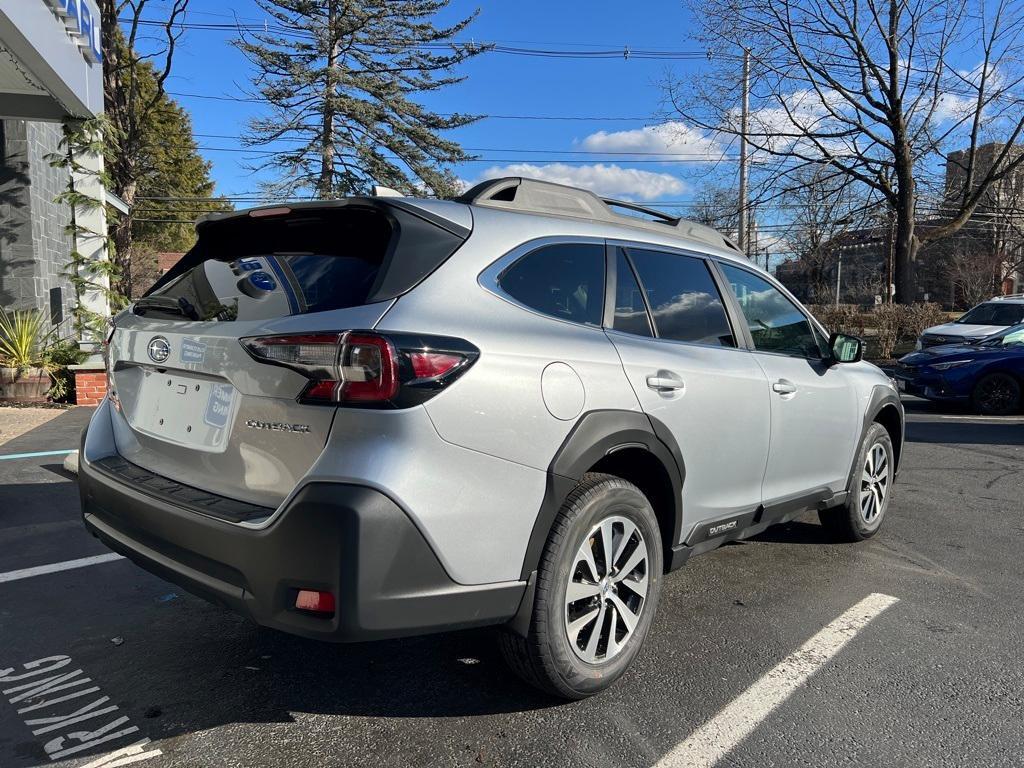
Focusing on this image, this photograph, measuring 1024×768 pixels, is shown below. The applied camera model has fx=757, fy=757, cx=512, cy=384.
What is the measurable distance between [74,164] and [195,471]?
1054 cm

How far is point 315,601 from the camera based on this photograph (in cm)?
216

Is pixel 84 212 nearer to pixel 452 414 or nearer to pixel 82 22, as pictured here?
pixel 82 22

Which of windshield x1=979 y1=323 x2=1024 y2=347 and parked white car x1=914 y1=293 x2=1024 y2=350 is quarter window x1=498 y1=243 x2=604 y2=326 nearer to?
windshield x1=979 y1=323 x2=1024 y2=347

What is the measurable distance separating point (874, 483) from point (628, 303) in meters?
2.66

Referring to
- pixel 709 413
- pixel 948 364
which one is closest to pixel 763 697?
pixel 709 413

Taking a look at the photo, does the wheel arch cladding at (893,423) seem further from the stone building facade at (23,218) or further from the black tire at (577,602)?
the stone building facade at (23,218)

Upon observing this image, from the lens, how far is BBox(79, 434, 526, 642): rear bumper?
2102 millimetres

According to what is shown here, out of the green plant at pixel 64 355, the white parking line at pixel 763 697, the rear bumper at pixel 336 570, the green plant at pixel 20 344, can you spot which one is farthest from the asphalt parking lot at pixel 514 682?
the green plant at pixel 64 355

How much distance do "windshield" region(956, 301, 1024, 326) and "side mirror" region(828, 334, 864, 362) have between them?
11.0m

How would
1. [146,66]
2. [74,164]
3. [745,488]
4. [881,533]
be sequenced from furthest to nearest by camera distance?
[146,66] → [74,164] → [881,533] → [745,488]

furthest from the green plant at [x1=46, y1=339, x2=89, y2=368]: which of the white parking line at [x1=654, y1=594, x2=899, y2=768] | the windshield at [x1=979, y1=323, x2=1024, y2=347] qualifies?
the windshield at [x1=979, y1=323, x2=1024, y2=347]

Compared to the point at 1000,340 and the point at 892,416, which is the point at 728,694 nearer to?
the point at 892,416

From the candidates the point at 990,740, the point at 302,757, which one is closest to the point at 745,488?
the point at 990,740

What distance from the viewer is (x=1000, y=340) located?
11547mm
